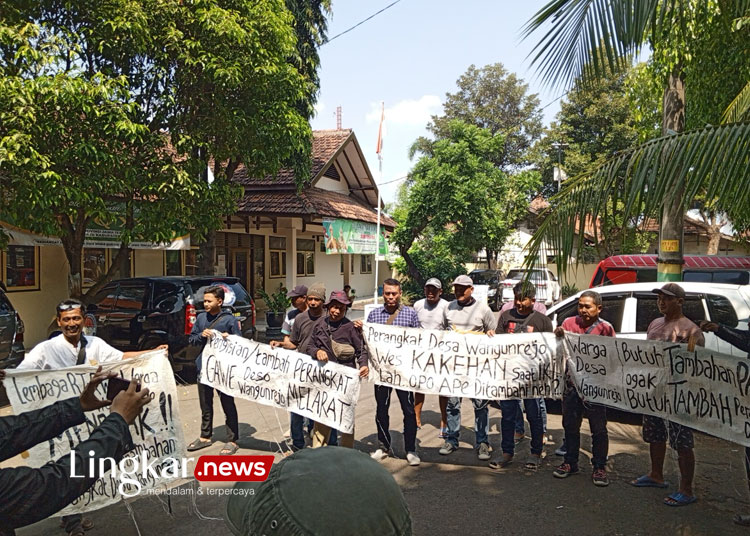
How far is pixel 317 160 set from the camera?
2036cm

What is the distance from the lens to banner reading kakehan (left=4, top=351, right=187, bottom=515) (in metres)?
3.82

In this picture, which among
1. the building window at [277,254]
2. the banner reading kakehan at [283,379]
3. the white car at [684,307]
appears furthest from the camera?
the building window at [277,254]

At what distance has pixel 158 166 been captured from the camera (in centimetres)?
939

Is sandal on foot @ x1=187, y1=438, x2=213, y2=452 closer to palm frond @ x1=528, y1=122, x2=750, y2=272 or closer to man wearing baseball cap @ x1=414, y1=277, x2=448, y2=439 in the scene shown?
man wearing baseball cap @ x1=414, y1=277, x2=448, y2=439

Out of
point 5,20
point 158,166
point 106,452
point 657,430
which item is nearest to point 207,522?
point 106,452

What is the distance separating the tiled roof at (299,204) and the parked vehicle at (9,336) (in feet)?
30.1

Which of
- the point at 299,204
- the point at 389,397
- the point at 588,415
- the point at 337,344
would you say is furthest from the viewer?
the point at 299,204

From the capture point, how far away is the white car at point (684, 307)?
6.23 m

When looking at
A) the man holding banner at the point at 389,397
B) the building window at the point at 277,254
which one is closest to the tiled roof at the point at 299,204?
the building window at the point at 277,254

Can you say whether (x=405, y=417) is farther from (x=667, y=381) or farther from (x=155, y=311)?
(x=155, y=311)

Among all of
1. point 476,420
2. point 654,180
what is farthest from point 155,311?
point 654,180

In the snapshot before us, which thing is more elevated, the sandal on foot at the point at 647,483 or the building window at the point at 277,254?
the building window at the point at 277,254

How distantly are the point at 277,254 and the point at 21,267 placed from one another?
10706 millimetres

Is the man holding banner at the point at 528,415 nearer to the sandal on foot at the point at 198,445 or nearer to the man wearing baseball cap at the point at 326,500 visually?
the sandal on foot at the point at 198,445
